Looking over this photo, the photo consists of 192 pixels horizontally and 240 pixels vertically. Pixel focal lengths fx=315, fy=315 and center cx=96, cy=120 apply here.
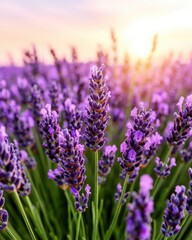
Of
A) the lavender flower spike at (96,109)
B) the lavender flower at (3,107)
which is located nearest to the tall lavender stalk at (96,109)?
the lavender flower spike at (96,109)

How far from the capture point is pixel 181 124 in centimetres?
142

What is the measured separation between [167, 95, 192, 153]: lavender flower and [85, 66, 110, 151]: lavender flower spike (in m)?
0.33

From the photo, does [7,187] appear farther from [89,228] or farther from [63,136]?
[89,228]

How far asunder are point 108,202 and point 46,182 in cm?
59

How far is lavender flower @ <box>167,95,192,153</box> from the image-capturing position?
137cm

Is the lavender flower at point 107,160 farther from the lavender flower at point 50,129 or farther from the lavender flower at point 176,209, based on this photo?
the lavender flower at point 176,209

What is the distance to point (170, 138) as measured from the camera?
1530 mm

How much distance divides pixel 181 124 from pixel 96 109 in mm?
399

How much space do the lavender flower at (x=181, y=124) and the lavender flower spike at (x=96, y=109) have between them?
1.08 feet

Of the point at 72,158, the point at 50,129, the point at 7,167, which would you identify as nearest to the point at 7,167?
the point at 7,167

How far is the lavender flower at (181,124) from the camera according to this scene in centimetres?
137

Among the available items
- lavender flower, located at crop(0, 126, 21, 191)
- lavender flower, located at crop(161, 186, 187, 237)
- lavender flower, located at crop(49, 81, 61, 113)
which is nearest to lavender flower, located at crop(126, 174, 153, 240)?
lavender flower, located at crop(161, 186, 187, 237)

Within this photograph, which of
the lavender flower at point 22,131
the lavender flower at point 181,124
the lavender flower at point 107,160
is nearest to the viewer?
the lavender flower at point 181,124

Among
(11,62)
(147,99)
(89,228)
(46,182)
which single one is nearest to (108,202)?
(89,228)
